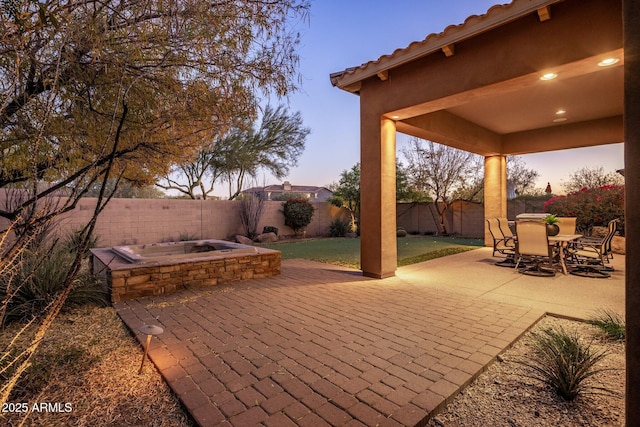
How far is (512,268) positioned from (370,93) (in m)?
4.82

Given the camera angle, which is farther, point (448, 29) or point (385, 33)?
point (385, 33)

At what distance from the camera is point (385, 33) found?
5.36 meters

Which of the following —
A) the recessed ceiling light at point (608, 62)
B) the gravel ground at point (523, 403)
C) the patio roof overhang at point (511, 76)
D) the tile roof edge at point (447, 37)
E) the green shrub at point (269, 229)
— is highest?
the tile roof edge at point (447, 37)

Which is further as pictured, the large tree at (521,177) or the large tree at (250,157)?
the large tree at (521,177)

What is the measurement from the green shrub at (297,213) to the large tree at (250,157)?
128 inches

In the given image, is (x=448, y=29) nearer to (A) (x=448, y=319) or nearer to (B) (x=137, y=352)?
(A) (x=448, y=319)

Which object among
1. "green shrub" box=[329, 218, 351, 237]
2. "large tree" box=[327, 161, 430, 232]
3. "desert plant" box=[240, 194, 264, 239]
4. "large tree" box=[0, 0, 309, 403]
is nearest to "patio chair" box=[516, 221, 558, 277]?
"large tree" box=[0, 0, 309, 403]

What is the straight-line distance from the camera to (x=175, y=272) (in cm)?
499

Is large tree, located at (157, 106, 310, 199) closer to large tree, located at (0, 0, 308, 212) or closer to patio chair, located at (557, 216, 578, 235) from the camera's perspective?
patio chair, located at (557, 216, 578, 235)

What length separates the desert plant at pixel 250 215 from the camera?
12.5m

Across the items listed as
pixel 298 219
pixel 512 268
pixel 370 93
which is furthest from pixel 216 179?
pixel 512 268

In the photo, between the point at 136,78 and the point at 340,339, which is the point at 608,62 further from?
the point at 136,78

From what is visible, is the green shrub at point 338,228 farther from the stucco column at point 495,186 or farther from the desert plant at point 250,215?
the stucco column at point 495,186

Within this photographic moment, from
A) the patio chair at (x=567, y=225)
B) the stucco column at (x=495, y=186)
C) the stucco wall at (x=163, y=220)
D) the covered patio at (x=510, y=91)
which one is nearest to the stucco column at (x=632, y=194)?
the covered patio at (x=510, y=91)
